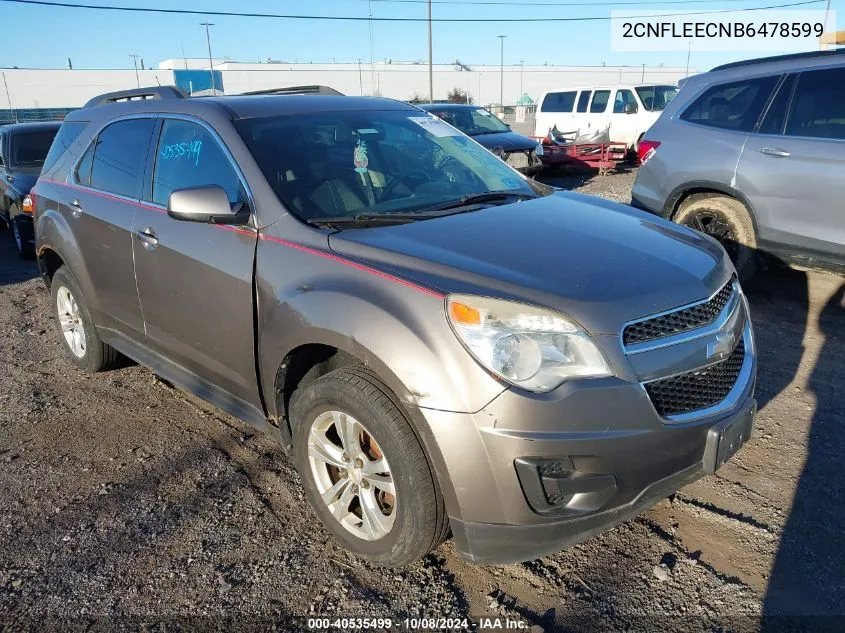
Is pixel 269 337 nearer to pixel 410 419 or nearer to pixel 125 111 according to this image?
pixel 410 419

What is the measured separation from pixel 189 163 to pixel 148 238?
456 millimetres

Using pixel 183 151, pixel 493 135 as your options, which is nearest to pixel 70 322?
pixel 183 151

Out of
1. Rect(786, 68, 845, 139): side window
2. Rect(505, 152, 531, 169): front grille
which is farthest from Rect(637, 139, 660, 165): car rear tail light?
Rect(505, 152, 531, 169): front grille

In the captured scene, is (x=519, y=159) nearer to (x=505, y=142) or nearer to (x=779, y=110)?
(x=505, y=142)

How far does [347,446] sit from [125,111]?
2.73 metres

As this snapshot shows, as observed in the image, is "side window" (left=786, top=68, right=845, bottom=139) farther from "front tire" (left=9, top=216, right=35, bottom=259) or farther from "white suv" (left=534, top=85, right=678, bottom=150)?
"white suv" (left=534, top=85, right=678, bottom=150)

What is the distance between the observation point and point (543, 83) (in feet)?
274

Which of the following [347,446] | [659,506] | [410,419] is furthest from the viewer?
[659,506]

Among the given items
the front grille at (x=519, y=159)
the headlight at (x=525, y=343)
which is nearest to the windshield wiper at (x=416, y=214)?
the headlight at (x=525, y=343)

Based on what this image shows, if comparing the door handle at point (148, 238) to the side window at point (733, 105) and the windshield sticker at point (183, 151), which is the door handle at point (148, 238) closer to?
the windshield sticker at point (183, 151)

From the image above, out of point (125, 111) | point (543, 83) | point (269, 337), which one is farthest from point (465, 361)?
point (543, 83)

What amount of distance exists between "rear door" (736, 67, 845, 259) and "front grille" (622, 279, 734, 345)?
2.87 metres

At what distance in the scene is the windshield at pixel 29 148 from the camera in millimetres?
9633

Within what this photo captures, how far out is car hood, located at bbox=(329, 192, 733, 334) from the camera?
2.28m
